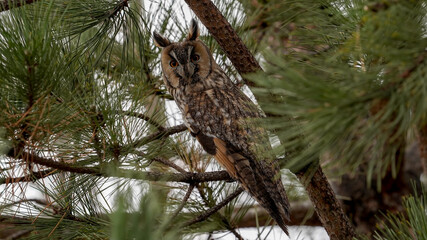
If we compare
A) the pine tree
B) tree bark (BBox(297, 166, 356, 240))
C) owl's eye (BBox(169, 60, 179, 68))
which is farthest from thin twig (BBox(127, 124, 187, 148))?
tree bark (BBox(297, 166, 356, 240))

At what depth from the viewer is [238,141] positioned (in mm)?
1645

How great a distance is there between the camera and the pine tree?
0.65 meters

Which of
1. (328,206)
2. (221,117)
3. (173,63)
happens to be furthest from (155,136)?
(328,206)

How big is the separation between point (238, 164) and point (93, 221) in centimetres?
51

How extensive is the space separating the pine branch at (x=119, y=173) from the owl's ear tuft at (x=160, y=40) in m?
0.64

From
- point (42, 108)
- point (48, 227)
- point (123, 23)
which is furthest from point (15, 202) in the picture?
point (123, 23)

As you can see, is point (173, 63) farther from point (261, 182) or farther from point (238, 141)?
point (261, 182)

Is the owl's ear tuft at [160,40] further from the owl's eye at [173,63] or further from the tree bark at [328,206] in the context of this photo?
the tree bark at [328,206]

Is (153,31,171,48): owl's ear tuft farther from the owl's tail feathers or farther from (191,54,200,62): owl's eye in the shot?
the owl's tail feathers

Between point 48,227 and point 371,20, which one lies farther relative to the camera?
point 48,227

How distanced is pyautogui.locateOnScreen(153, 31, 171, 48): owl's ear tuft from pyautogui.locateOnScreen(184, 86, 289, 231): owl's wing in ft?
0.88

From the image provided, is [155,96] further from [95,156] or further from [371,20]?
[371,20]

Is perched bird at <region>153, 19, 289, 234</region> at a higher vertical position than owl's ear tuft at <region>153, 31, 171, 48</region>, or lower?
lower

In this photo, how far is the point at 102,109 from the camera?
4.33 feet
